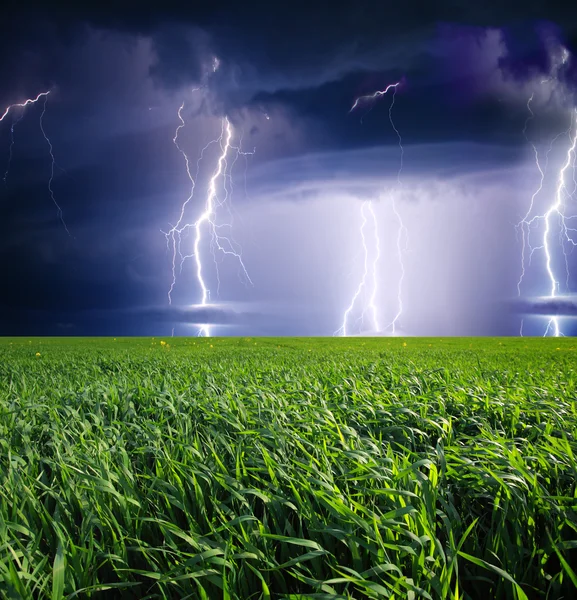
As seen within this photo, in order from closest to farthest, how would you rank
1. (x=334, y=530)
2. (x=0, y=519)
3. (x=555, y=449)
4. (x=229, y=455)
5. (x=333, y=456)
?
(x=334, y=530) → (x=0, y=519) → (x=333, y=456) → (x=555, y=449) → (x=229, y=455)

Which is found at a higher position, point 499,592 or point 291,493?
point 291,493

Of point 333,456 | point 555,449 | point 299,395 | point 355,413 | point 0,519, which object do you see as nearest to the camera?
point 0,519

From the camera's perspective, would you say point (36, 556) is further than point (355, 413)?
No

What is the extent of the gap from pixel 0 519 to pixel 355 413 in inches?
113

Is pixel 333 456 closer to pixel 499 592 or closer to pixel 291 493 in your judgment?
pixel 291 493

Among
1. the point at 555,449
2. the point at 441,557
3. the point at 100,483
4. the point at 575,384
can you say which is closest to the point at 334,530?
the point at 441,557

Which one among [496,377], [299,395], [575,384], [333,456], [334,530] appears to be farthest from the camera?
[496,377]

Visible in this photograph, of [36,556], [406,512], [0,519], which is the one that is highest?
[406,512]

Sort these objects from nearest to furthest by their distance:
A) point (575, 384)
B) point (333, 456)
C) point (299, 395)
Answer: point (333, 456) < point (299, 395) < point (575, 384)

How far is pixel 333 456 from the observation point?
2529 mm

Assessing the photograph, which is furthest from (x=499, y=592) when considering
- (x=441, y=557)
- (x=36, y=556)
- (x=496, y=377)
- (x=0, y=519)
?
(x=496, y=377)

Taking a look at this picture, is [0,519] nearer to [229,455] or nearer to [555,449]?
[229,455]

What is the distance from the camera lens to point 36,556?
1.82m

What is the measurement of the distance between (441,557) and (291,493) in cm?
81
